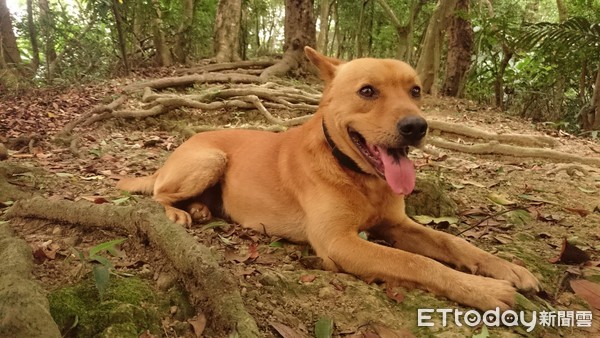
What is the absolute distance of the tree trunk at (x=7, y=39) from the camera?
1045 centimetres

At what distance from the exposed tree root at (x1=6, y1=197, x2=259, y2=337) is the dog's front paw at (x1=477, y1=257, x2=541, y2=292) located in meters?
1.68

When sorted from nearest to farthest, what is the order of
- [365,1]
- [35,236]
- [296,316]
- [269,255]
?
1. [296,316]
2. [35,236]
3. [269,255]
4. [365,1]

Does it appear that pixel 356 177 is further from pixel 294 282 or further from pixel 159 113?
pixel 159 113

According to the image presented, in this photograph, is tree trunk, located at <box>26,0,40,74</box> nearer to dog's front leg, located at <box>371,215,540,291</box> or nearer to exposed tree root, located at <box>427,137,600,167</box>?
exposed tree root, located at <box>427,137,600,167</box>

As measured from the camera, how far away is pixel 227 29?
13.0 metres

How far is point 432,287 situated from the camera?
8.72 feet

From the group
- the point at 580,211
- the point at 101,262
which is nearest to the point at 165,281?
the point at 101,262

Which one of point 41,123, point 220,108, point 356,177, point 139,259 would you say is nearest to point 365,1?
point 220,108

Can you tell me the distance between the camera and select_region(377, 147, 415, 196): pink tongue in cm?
304

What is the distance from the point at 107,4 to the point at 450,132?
7.73 meters

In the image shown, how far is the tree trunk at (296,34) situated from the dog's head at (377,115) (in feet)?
23.4

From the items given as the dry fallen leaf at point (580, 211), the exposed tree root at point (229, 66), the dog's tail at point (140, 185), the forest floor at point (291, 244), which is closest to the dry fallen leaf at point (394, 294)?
the forest floor at point (291, 244)

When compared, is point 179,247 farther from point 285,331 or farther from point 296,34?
point 296,34

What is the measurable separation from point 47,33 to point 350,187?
411 inches
